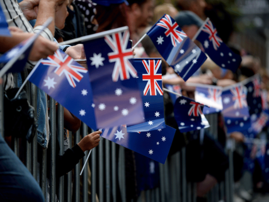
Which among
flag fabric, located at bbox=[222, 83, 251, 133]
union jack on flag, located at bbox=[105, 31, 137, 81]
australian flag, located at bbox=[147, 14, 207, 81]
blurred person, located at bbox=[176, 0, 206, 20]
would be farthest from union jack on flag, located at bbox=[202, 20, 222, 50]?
blurred person, located at bbox=[176, 0, 206, 20]

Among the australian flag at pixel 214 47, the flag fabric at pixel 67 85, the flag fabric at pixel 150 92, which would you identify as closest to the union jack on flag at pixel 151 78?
the flag fabric at pixel 150 92

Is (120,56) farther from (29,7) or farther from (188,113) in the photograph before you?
(188,113)

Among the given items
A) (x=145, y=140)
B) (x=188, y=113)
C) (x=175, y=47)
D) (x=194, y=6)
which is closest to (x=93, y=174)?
(x=145, y=140)

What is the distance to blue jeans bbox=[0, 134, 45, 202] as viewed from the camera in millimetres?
2184

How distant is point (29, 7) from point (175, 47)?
1.30 m

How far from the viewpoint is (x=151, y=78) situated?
330 centimetres

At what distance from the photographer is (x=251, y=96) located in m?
5.75

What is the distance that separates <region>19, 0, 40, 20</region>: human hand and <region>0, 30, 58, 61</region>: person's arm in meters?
0.74

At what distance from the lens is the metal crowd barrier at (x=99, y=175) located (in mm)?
2992

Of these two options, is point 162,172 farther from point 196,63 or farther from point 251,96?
point 251,96

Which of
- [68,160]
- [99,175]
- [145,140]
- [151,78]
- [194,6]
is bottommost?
[99,175]

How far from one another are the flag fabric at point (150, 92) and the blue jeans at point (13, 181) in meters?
1.17

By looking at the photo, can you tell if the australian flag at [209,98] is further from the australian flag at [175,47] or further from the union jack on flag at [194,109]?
the australian flag at [175,47]

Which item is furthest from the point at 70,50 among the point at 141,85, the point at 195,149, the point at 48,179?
the point at 195,149
